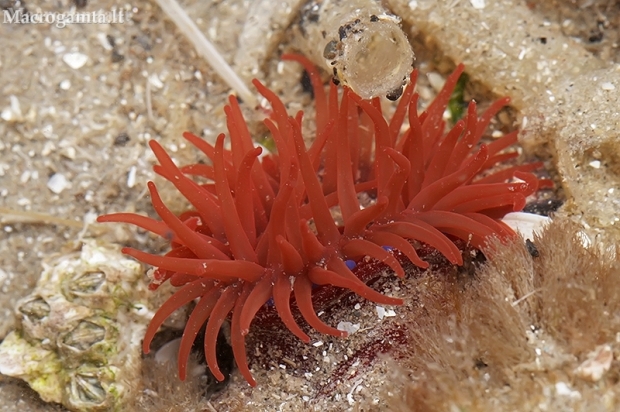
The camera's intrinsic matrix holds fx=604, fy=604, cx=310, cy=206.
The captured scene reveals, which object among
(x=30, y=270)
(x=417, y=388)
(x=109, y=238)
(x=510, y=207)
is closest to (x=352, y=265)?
(x=417, y=388)

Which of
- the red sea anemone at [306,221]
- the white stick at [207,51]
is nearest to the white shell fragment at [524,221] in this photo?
the red sea anemone at [306,221]

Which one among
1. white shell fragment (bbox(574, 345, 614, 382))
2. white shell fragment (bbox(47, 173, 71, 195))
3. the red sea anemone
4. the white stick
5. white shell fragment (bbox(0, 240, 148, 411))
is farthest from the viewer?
the white stick

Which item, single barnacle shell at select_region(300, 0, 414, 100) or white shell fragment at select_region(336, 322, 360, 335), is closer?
white shell fragment at select_region(336, 322, 360, 335)

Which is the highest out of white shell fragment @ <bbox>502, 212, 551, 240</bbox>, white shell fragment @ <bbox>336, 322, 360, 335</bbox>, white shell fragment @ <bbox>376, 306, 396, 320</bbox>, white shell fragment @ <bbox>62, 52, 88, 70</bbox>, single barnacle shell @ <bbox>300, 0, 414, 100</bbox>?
single barnacle shell @ <bbox>300, 0, 414, 100</bbox>

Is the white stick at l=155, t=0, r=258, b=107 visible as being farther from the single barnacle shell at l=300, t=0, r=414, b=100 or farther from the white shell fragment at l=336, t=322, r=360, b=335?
the white shell fragment at l=336, t=322, r=360, b=335

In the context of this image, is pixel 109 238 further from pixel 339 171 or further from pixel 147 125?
pixel 339 171

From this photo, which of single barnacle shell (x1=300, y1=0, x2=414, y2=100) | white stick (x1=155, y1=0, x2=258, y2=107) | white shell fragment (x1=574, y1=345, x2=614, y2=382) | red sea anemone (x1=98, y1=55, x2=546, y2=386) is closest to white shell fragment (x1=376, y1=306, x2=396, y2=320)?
red sea anemone (x1=98, y1=55, x2=546, y2=386)

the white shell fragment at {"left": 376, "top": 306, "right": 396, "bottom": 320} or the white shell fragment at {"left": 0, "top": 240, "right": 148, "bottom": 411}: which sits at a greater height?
the white shell fragment at {"left": 376, "top": 306, "right": 396, "bottom": 320}
